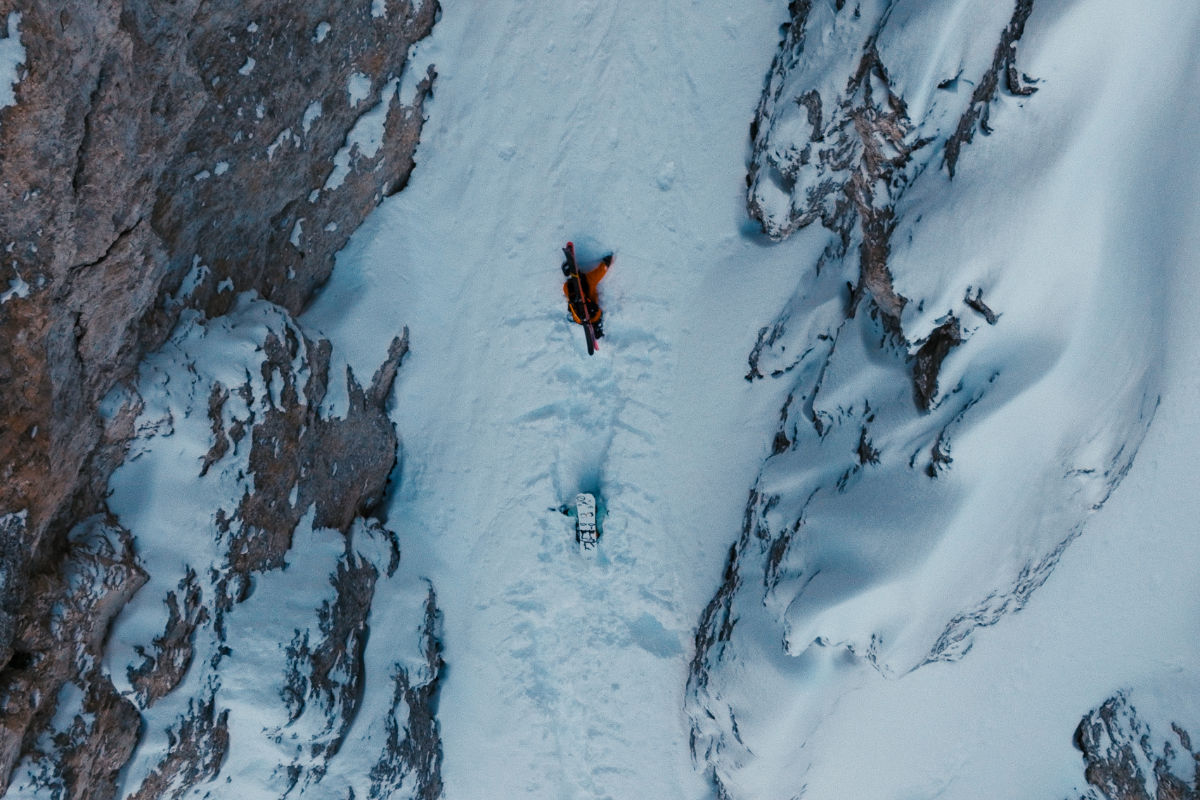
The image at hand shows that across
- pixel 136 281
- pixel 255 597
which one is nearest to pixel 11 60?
pixel 136 281

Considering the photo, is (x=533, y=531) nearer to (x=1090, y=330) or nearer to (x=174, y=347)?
(x=174, y=347)

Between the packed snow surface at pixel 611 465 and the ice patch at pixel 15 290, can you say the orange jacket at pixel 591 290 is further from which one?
the ice patch at pixel 15 290

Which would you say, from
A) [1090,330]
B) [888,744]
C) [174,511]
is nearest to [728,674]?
[888,744]

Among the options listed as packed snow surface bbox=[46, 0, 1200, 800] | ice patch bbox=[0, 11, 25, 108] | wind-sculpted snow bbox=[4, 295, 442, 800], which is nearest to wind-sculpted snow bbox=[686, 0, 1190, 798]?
packed snow surface bbox=[46, 0, 1200, 800]

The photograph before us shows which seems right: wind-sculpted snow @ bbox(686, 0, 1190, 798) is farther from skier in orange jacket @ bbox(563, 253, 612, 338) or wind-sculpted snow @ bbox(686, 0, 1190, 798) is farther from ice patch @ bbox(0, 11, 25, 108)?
ice patch @ bbox(0, 11, 25, 108)

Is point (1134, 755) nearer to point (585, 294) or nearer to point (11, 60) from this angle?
point (585, 294)

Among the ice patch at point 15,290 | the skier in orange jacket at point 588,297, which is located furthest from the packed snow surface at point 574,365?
the ice patch at point 15,290
